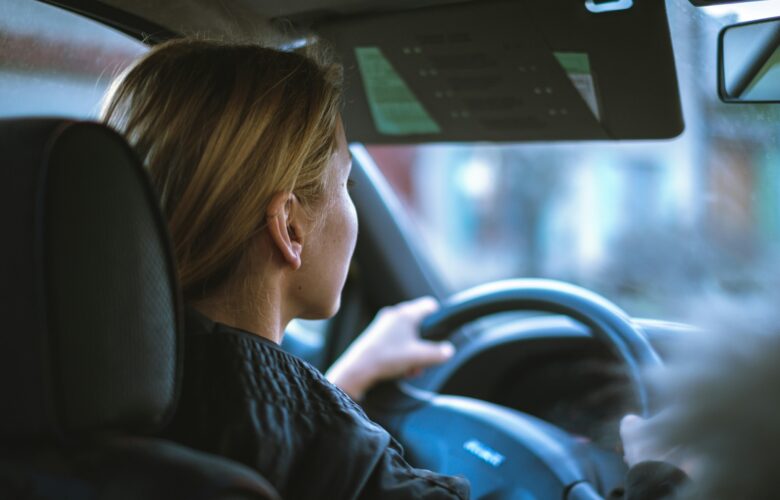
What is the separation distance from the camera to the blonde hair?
1.39m

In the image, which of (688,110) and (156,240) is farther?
(688,110)

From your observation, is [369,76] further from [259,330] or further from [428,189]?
[428,189]

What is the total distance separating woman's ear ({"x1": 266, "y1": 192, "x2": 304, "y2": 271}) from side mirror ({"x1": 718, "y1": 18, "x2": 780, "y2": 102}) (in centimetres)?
84

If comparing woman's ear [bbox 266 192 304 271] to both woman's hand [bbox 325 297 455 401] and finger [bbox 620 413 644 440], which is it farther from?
woman's hand [bbox 325 297 455 401]

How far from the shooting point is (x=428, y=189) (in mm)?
15461

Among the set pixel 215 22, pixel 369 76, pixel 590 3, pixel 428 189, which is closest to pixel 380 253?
pixel 369 76

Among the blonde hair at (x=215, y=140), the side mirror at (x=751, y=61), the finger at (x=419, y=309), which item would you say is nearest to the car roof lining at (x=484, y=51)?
the side mirror at (x=751, y=61)

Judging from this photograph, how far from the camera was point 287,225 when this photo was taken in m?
1.49

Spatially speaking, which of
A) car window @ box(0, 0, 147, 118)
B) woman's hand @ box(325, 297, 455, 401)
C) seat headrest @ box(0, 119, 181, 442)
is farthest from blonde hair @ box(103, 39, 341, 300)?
woman's hand @ box(325, 297, 455, 401)

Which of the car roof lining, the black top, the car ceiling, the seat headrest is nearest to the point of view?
the seat headrest

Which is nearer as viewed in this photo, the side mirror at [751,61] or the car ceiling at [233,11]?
the side mirror at [751,61]

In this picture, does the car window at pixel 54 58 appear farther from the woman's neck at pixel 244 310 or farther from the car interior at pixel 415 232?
the woman's neck at pixel 244 310

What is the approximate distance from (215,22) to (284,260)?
72 cm

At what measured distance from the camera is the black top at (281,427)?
1.20m
